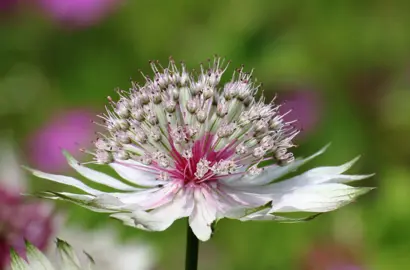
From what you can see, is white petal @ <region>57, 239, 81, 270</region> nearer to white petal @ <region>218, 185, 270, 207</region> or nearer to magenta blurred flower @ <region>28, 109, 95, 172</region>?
white petal @ <region>218, 185, 270, 207</region>

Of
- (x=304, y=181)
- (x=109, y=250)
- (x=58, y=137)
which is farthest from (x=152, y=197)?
(x=58, y=137)

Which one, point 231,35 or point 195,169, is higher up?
point 231,35

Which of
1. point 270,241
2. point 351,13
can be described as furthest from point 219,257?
point 351,13

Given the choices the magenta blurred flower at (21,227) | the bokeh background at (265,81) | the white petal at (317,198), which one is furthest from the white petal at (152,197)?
the bokeh background at (265,81)

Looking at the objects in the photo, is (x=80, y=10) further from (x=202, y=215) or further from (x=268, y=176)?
(x=202, y=215)

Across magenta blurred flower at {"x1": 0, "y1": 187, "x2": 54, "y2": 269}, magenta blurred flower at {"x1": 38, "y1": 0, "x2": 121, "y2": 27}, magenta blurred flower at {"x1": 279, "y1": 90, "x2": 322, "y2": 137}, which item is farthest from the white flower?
magenta blurred flower at {"x1": 38, "y1": 0, "x2": 121, "y2": 27}

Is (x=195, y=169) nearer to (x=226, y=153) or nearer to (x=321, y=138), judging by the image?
(x=226, y=153)

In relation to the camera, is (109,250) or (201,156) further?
(109,250)
